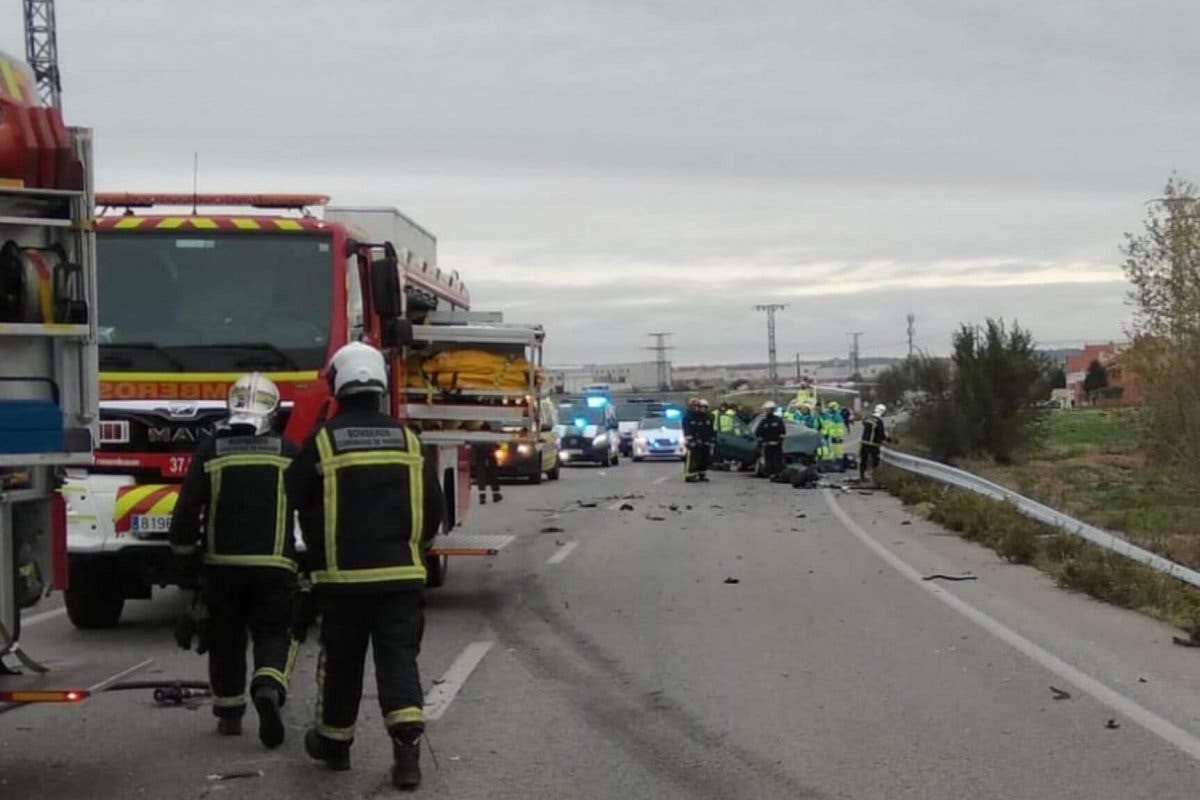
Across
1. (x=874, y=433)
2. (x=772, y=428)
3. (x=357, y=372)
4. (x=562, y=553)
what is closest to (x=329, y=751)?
(x=357, y=372)

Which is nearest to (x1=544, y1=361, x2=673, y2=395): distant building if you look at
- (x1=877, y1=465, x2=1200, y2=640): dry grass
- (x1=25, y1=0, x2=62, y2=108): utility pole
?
(x1=25, y1=0, x2=62, y2=108): utility pole

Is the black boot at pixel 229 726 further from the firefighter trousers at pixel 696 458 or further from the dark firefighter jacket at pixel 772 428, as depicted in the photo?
the dark firefighter jacket at pixel 772 428

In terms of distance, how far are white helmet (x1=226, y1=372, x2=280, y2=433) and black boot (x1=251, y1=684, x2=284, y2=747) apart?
4.34ft

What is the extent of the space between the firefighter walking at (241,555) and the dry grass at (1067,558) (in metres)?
6.37

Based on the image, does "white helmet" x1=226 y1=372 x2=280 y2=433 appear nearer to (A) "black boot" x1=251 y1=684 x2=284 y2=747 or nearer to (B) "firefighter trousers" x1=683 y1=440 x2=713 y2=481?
(A) "black boot" x1=251 y1=684 x2=284 y2=747

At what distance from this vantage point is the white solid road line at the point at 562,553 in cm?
1584

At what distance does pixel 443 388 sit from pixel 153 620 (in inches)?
117

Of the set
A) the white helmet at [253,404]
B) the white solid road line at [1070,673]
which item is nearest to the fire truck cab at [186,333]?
the white helmet at [253,404]

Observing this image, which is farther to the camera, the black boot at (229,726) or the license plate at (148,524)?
the license plate at (148,524)

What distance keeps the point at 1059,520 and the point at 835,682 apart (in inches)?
288

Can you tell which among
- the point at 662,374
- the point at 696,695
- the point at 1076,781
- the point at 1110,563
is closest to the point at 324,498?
the point at 696,695

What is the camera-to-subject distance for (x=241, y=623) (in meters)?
7.43

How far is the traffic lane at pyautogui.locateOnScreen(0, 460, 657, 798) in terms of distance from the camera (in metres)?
6.57

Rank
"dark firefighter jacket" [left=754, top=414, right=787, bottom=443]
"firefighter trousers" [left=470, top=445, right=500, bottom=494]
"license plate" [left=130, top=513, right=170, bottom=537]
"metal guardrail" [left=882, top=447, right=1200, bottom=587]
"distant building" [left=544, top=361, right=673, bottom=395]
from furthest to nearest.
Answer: "distant building" [left=544, top=361, right=673, bottom=395], "dark firefighter jacket" [left=754, top=414, right=787, bottom=443], "firefighter trousers" [left=470, top=445, right=500, bottom=494], "metal guardrail" [left=882, top=447, right=1200, bottom=587], "license plate" [left=130, top=513, right=170, bottom=537]
